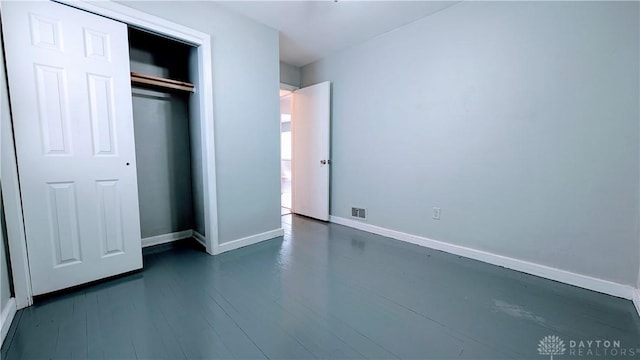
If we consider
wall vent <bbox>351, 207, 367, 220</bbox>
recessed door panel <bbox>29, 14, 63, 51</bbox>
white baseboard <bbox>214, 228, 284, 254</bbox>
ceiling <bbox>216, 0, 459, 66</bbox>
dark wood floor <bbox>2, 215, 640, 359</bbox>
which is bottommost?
dark wood floor <bbox>2, 215, 640, 359</bbox>

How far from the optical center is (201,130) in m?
2.57

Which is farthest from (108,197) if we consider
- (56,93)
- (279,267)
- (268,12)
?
(268,12)

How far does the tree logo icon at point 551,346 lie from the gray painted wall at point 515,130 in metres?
0.93

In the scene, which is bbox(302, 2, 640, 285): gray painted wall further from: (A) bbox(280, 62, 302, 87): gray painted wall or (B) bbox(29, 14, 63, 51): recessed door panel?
(B) bbox(29, 14, 63, 51): recessed door panel

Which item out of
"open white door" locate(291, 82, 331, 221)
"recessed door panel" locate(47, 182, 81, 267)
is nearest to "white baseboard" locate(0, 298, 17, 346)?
"recessed door panel" locate(47, 182, 81, 267)

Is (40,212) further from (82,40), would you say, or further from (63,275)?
(82,40)

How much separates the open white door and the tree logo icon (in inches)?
107

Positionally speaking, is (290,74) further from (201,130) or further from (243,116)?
(201,130)

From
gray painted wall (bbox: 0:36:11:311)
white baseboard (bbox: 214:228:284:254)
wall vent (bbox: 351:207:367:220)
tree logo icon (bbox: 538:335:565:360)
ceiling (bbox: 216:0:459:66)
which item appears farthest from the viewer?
wall vent (bbox: 351:207:367:220)

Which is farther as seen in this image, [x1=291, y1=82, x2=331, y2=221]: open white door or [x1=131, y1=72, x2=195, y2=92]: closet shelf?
[x1=291, y1=82, x2=331, y2=221]: open white door

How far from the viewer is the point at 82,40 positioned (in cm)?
184

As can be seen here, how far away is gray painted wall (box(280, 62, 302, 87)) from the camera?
404 centimetres

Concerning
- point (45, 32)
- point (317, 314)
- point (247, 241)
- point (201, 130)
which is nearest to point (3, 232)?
point (45, 32)

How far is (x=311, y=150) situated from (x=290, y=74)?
130 centimetres
